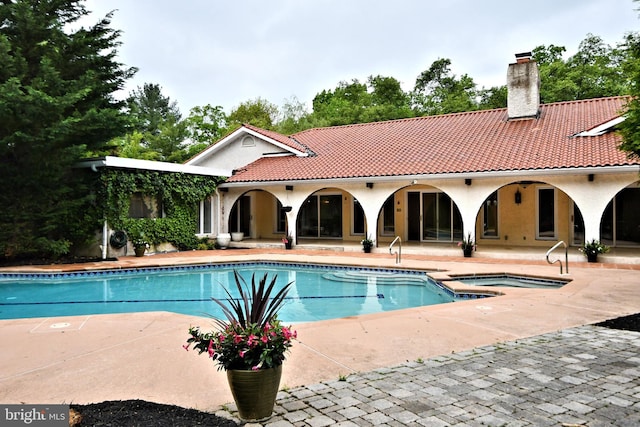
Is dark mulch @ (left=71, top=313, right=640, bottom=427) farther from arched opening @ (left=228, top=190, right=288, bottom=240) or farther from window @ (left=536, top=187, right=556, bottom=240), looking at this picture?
arched opening @ (left=228, top=190, right=288, bottom=240)

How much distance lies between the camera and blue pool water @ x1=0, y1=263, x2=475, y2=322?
29.4ft

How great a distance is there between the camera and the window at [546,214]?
16.2 m

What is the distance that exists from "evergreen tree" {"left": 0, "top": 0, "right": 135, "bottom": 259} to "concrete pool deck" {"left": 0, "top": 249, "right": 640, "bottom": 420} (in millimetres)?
8380

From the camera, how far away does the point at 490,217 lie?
1716 centimetres

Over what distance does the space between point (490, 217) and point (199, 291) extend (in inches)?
449

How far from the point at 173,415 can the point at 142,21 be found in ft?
68.5

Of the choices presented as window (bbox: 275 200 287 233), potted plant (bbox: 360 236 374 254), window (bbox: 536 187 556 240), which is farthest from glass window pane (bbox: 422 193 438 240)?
window (bbox: 275 200 287 233)

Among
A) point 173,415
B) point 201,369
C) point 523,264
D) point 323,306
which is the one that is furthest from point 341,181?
point 173,415

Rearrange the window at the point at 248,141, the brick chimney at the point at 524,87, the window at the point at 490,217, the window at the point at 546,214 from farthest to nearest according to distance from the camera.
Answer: the window at the point at 248,141, the brick chimney at the point at 524,87, the window at the point at 490,217, the window at the point at 546,214

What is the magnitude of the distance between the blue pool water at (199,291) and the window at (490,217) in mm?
6619

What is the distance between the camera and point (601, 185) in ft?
43.6

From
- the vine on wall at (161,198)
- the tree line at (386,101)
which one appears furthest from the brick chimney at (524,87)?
the vine on wall at (161,198)

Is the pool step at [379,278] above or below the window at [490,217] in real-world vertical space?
below

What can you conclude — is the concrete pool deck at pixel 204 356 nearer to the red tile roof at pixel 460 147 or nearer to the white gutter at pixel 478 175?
the white gutter at pixel 478 175
